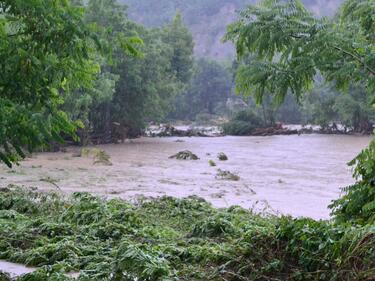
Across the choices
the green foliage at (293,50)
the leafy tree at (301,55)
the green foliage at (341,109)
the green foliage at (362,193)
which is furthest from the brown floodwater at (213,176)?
the green foliage at (341,109)

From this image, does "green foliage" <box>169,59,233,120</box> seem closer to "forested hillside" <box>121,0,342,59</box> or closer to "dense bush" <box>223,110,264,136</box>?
"dense bush" <box>223,110,264,136</box>

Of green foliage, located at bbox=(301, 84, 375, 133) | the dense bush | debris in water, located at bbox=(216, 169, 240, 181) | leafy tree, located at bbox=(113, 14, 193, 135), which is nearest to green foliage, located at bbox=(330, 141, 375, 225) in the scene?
debris in water, located at bbox=(216, 169, 240, 181)

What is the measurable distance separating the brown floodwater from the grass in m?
4.68

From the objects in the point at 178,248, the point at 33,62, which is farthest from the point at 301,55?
the point at 33,62

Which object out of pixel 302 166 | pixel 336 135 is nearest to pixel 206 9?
pixel 336 135

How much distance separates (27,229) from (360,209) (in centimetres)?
495

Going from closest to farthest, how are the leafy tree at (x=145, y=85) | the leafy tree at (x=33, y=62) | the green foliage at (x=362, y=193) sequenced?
the leafy tree at (x=33, y=62) → the green foliage at (x=362, y=193) → the leafy tree at (x=145, y=85)

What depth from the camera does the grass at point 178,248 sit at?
5441mm

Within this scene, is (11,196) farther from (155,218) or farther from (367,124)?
(367,124)

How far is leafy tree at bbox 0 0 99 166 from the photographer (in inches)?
190

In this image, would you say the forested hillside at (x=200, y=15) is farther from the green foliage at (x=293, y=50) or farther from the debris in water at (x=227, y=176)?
the green foliage at (x=293, y=50)

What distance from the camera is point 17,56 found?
490 cm

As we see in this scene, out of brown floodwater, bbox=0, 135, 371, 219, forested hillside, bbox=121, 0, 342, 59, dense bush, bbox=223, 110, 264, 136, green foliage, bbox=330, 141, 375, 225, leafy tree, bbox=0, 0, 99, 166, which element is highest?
forested hillside, bbox=121, 0, 342, 59

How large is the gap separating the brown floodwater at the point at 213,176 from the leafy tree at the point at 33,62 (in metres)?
9.22
